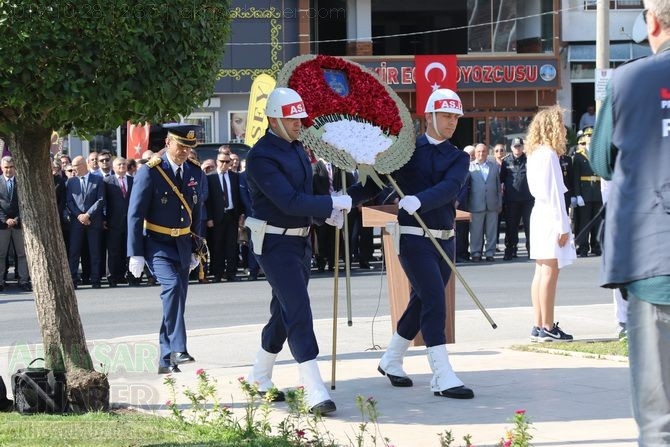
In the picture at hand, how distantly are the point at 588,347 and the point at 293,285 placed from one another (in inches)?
138

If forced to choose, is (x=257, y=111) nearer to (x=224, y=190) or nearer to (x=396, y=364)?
(x=224, y=190)

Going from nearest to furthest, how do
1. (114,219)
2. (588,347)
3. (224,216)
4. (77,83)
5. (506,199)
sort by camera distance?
1. (77,83)
2. (588,347)
3. (114,219)
4. (224,216)
5. (506,199)

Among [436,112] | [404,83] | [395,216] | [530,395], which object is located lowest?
[530,395]

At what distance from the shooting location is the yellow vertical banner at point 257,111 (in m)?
17.7

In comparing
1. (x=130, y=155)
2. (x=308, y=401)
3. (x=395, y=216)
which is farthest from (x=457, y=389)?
(x=130, y=155)

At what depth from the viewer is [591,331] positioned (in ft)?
38.8

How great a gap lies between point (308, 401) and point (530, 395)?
1.59 metres

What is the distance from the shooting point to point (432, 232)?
8633mm

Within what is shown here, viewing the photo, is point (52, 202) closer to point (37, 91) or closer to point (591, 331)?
point (37, 91)

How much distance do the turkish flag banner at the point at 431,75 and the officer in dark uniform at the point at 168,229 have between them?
2103 cm

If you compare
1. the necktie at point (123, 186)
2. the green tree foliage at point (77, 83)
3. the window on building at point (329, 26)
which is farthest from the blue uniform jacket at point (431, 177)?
the window on building at point (329, 26)

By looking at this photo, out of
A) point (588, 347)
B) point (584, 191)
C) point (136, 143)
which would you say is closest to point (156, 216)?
point (588, 347)

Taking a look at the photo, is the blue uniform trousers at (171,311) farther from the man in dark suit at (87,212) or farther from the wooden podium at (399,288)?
the man in dark suit at (87,212)

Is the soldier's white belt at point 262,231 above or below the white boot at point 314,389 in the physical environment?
above
